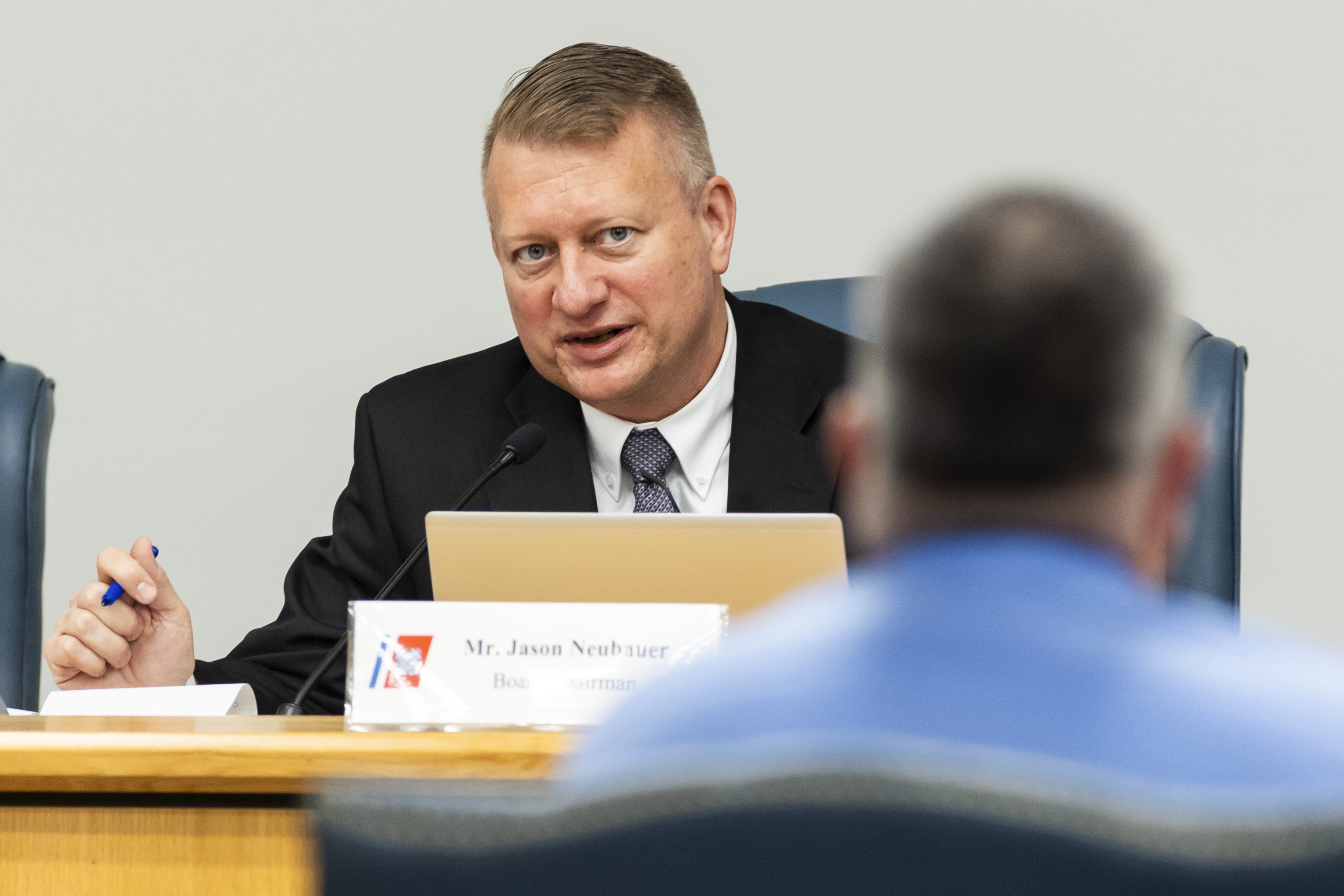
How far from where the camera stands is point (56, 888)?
3.60ft

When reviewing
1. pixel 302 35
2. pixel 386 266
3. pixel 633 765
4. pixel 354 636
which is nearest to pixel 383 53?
pixel 302 35

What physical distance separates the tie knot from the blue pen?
707 millimetres

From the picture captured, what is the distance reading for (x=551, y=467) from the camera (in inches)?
74.9

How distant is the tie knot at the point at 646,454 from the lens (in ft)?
6.25

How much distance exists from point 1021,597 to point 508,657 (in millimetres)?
755

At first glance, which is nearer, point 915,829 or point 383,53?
point 915,829

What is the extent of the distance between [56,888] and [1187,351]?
1.45 meters

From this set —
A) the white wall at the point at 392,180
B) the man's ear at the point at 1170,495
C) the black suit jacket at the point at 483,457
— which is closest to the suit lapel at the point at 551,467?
the black suit jacket at the point at 483,457

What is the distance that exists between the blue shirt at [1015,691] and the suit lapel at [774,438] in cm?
135

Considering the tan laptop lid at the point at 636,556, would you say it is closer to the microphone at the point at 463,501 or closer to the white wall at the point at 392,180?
the microphone at the point at 463,501

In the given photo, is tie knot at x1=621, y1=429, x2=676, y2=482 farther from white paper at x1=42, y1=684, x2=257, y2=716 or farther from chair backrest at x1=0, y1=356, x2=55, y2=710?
chair backrest at x1=0, y1=356, x2=55, y2=710

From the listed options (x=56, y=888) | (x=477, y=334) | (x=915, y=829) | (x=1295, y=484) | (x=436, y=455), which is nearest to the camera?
(x=915, y=829)

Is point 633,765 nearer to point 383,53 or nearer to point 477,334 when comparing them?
point 477,334

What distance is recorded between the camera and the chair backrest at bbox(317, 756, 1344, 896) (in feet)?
1.18
